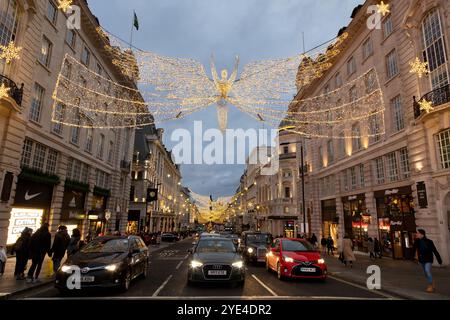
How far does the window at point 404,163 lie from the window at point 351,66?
33.5 feet

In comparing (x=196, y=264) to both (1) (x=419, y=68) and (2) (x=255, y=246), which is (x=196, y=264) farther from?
(1) (x=419, y=68)

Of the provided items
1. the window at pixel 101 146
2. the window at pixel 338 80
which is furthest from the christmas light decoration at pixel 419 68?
the window at pixel 101 146

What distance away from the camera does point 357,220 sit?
26.1 metres

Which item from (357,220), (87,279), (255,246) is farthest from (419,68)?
Result: (87,279)

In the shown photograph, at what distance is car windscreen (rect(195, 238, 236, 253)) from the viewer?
10720 millimetres

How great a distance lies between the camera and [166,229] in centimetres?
7450

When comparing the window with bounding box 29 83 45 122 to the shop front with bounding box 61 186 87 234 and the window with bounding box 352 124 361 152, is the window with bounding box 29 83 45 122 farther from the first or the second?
the window with bounding box 352 124 361 152

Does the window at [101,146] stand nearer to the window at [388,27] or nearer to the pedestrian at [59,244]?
the pedestrian at [59,244]

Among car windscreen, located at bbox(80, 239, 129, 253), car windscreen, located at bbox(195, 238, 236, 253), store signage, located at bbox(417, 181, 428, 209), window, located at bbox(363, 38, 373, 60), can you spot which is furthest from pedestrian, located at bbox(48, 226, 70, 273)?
window, located at bbox(363, 38, 373, 60)

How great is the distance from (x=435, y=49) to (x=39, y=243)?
22.8 meters

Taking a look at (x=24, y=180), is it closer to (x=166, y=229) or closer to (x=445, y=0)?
(x=445, y=0)

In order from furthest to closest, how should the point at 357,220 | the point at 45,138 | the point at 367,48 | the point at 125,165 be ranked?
1. the point at 125,165
2. the point at 357,220
3. the point at 367,48
4. the point at 45,138

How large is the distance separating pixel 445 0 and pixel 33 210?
28.6 metres
